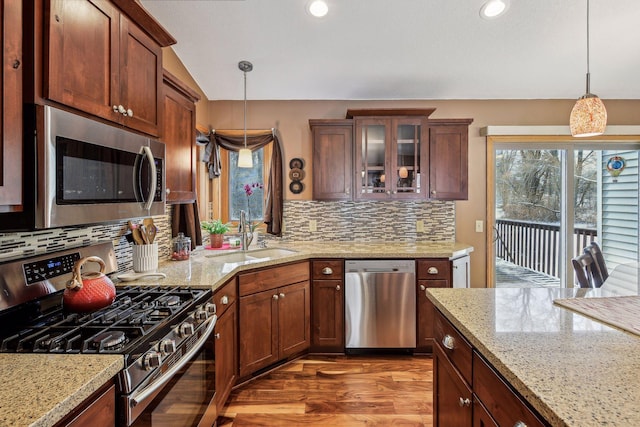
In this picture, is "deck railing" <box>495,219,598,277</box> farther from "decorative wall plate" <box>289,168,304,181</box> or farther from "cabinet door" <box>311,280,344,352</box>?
"decorative wall plate" <box>289,168,304,181</box>

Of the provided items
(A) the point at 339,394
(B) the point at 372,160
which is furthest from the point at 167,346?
(B) the point at 372,160

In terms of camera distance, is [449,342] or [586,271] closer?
[449,342]

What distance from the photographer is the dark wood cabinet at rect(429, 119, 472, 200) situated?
3180mm

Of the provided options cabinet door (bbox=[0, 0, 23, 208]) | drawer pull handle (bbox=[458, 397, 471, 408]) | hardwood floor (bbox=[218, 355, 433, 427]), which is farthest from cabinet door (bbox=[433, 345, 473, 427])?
cabinet door (bbox=[0, 0, 23, 208])

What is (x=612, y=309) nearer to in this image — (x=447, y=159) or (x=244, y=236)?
(x=447, y=159)

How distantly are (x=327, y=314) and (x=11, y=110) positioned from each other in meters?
2.40

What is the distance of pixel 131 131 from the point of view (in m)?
1.59

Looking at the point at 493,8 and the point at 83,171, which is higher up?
the point at 493,8

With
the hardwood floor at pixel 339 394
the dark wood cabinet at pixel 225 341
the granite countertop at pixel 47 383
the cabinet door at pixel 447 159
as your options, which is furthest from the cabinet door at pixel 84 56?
the cabinet door at pixel 447 159

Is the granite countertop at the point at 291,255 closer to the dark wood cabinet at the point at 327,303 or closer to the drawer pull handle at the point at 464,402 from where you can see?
the dark wood cabinet at the point at 327,303

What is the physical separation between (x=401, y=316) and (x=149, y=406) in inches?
84.0

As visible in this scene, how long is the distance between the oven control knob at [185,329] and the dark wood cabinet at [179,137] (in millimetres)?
898

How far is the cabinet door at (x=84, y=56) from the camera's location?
3.71 feet

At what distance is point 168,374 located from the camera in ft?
4.00
